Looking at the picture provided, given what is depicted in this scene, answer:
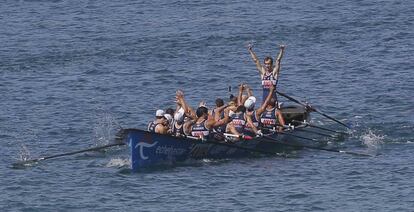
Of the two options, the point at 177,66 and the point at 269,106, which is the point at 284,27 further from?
the point at 269,106

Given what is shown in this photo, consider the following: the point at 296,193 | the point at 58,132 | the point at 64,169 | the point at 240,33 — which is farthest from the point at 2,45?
the point at 296,193

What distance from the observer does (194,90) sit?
204ft

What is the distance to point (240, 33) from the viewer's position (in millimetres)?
73875

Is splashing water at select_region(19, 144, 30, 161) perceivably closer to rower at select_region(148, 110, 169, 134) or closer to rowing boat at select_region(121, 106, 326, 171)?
rowing boat at select_region(121, 106, 326, 171)

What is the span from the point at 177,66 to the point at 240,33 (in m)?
8.04

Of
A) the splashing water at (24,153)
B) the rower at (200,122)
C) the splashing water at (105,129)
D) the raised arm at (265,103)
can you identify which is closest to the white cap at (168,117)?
the rower at (200,122)

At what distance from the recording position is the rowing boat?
46.8 m

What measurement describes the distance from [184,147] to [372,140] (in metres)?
8.85

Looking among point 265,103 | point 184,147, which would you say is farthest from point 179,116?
point 265,103

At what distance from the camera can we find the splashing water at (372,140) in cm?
5134

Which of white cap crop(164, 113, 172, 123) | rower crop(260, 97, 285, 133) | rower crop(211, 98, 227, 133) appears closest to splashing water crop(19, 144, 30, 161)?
white cap crop(164, 113, 172, 123)

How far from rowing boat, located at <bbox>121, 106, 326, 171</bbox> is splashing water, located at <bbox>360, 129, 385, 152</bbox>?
2.91m

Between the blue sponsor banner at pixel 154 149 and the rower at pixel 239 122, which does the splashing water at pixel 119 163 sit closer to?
the blue sponsor banner at pixel 154 149

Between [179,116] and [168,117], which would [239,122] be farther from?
[168,117]
